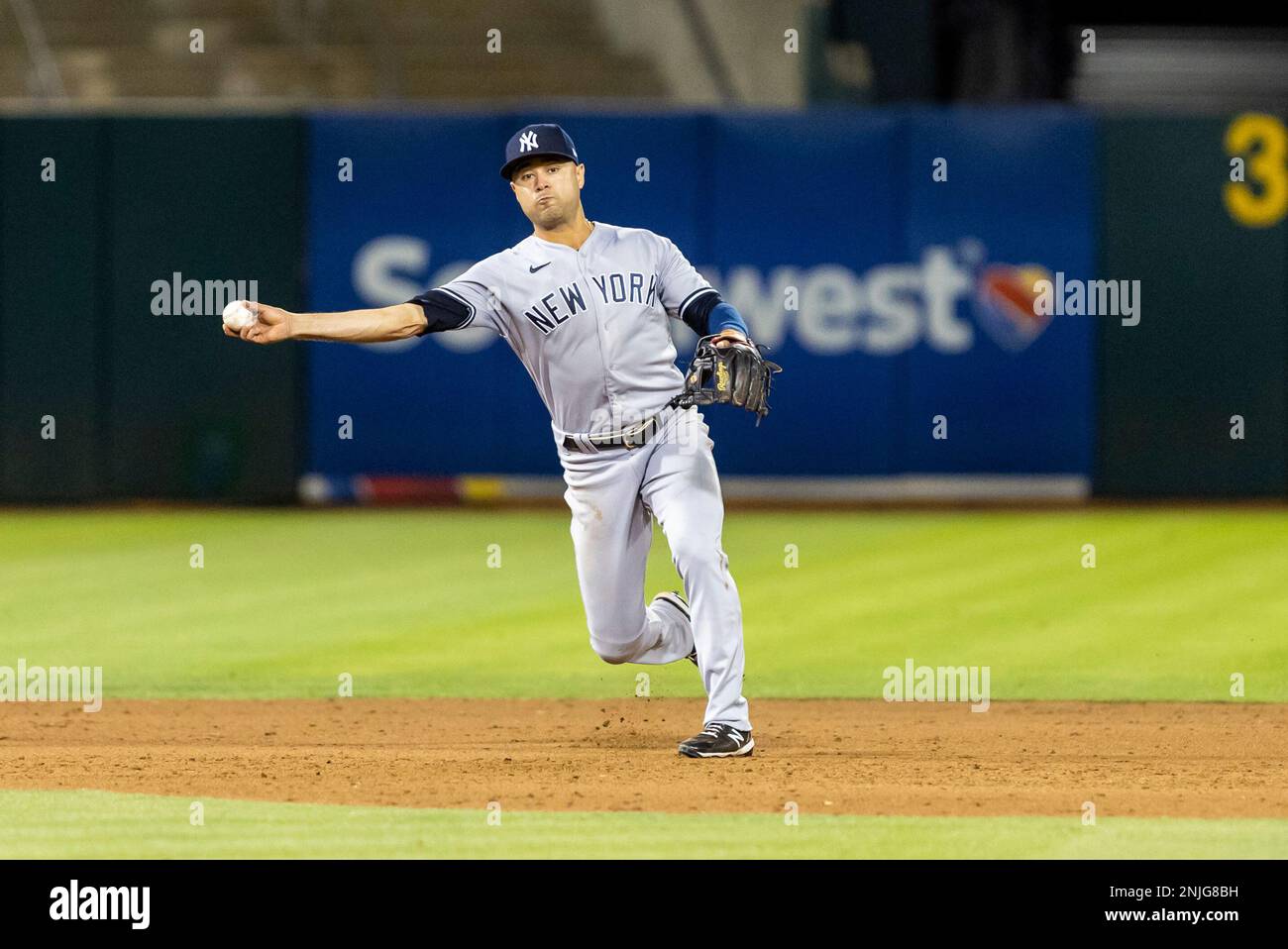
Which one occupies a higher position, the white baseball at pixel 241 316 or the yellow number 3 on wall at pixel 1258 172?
the yellow number 3 on wall at pixel 1258 172

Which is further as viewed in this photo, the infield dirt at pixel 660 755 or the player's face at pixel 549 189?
the player's face at pixel 549 189

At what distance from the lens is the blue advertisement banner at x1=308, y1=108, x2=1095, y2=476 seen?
57.9 ft

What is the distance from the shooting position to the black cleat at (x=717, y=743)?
715cm

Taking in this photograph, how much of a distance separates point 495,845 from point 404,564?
27.6 feet

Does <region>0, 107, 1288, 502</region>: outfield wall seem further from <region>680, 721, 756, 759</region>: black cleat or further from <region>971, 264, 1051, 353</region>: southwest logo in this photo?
<region>680, 721, 756, 759</region>: black cleat

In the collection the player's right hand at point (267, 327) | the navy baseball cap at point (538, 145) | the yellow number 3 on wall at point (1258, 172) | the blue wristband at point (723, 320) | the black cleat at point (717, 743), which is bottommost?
the black cleat at point (717, 743)

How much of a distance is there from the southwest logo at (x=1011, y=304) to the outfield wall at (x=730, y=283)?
3cm

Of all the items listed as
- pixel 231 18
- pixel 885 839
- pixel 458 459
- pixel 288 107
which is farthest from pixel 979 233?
pixel 885 839

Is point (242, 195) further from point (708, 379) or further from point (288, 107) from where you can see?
point (708, 379)

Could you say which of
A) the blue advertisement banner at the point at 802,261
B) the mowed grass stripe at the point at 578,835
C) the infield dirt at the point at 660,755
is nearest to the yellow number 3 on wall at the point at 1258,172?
the blue advertisement banner at the point at 802,261

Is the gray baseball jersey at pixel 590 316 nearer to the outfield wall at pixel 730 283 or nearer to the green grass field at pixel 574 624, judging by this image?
the green grass field at pixel 574 624

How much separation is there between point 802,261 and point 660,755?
10.7 meters

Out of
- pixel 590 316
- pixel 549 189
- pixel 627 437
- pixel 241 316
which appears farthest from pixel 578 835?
pixel 549 189

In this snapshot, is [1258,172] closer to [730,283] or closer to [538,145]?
[730,283]
